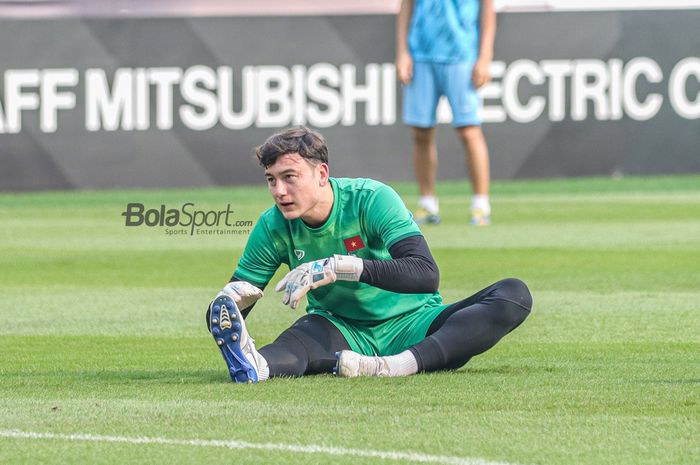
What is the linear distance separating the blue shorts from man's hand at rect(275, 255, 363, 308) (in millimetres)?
7379

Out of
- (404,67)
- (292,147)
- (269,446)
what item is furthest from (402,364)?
(404,67)

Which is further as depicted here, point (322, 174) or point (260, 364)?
point (322, 174)

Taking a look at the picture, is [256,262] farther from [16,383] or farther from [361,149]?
[361,149]

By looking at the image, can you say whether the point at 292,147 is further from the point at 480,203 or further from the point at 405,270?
the point at 480,203

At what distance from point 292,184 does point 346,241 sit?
34 centimetres

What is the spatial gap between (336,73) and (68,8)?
3075mm

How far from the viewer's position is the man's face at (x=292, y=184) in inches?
230

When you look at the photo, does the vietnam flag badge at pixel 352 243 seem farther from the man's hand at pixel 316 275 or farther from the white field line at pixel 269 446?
the white field line at pixel 269 446

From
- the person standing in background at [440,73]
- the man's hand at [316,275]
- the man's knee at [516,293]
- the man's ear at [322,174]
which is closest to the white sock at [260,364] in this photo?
the man's hand at [316,275]

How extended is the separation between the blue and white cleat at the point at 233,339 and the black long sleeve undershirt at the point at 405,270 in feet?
1.54

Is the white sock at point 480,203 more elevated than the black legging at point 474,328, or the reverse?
the black legging at point 474,328

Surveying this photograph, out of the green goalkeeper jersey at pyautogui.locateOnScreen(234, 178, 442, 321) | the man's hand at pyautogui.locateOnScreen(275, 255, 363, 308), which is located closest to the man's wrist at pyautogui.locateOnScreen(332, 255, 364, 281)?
the man's hand at pyautogui.locateOnScreen(275, 255, 363, 308)

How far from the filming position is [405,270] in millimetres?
5715

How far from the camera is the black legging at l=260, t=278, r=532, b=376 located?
5.89m
